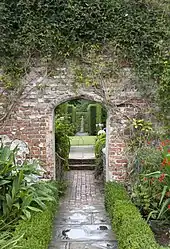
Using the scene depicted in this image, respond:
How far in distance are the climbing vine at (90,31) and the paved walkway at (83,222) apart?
98.2 inches

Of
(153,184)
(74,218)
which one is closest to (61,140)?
(74,218)

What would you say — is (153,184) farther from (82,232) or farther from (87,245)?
(87,245)

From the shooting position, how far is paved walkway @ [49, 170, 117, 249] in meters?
5.51

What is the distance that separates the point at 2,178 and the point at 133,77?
10.7 ft

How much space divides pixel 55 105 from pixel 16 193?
2433 millimetres

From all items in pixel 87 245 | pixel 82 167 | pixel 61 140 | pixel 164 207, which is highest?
pixel 61 140

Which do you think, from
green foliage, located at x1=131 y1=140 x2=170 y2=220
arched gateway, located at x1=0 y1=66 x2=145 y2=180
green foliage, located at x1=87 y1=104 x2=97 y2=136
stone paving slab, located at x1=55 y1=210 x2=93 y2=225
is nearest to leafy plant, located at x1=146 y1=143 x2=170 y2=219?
green foliage, located at x1=131 y1=140 x2=170 y2=220

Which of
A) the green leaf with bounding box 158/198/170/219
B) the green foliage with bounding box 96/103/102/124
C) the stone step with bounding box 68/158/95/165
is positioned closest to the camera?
the green leaf with bounding box 158/198/170/219

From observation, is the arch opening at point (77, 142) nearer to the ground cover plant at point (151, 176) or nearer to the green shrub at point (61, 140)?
the green shrub at point (61, 140)

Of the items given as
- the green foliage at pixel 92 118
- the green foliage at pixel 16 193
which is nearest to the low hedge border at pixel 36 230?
the green foliage at pixel 16 193

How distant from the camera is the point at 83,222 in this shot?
6.46 m

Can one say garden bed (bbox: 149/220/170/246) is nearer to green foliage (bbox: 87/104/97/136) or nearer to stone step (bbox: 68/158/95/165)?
stone step (bbox: 68/158/95/165)

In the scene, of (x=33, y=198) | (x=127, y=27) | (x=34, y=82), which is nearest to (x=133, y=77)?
(x=127, y=27)

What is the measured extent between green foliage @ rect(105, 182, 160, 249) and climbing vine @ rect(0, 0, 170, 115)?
7.35 feet
